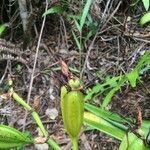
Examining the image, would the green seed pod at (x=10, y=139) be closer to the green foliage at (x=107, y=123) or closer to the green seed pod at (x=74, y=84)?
the green seed pod at (x=74, y=84)

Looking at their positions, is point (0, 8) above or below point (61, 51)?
above

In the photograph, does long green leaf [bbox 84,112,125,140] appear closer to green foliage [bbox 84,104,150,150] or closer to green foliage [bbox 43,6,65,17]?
green foliage [bbox 84,104,150,150]

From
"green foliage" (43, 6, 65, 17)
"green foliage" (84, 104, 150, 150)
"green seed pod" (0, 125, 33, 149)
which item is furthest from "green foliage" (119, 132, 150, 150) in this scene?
"green foliage" (43, 6, 65, 17)

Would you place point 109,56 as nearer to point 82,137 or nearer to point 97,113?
point 82,137

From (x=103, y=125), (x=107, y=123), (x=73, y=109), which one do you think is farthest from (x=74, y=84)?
(x=107, y=123)

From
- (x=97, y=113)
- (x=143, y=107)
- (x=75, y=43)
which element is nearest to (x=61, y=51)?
(x=75, y=43)

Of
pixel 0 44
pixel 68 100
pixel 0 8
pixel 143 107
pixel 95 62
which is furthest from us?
pixel 0 8
